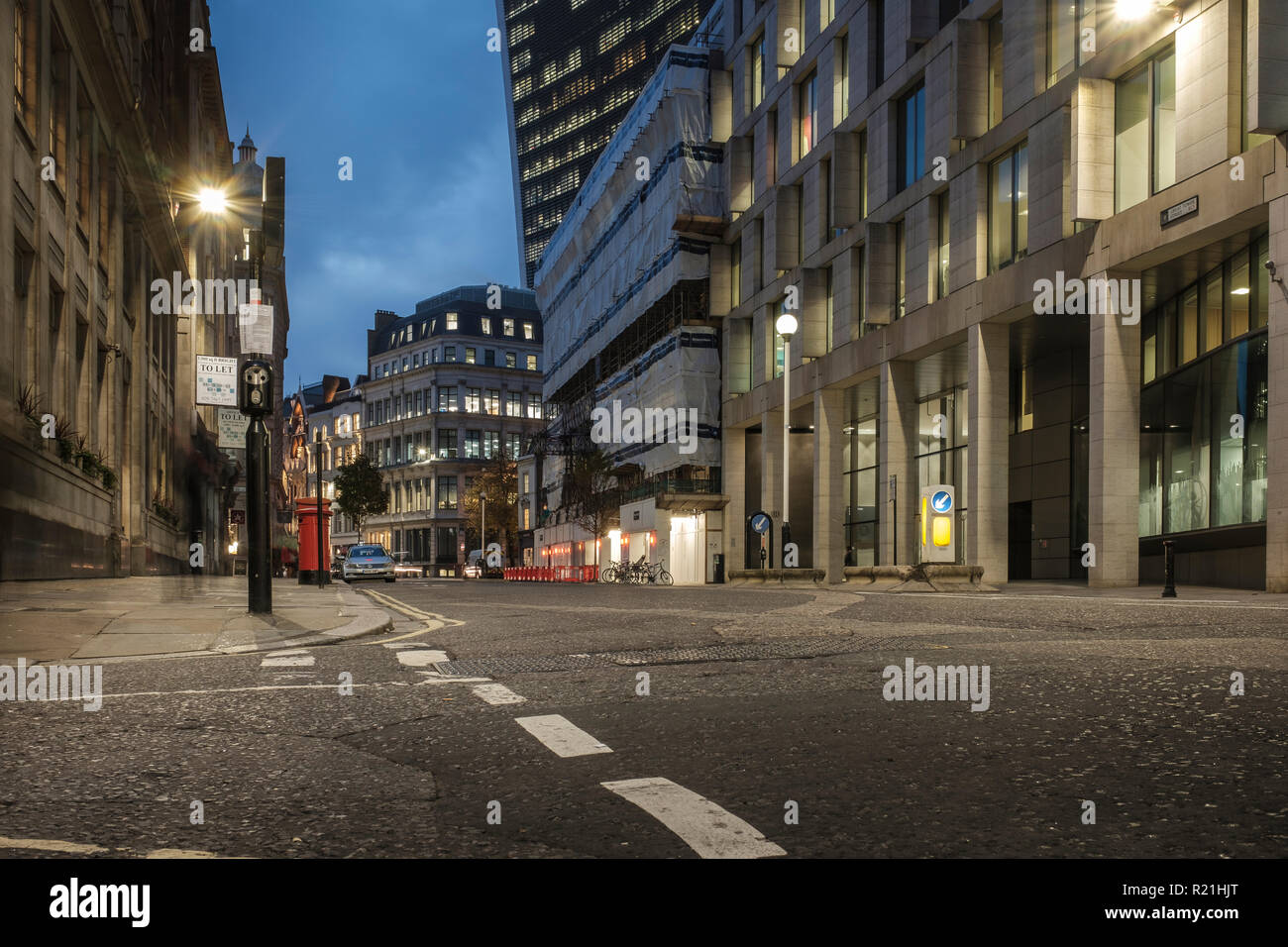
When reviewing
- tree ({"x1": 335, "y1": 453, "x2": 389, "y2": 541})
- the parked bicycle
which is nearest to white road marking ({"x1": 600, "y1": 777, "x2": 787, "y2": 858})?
the parked bicycle

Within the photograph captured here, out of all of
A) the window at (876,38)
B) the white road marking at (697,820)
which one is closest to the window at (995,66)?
the window at (876,38)

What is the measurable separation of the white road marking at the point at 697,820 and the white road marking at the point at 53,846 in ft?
5.05

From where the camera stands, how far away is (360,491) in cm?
11019

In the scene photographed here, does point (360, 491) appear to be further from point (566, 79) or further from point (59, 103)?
point (59, 103)

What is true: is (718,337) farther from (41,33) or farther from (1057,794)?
(1057,794)

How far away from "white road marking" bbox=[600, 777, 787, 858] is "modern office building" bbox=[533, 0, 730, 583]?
4726 cm

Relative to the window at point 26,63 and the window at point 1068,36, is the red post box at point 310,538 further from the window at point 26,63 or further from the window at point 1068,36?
the window at point 1068,36

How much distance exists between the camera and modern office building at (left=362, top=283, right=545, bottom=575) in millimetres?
126250

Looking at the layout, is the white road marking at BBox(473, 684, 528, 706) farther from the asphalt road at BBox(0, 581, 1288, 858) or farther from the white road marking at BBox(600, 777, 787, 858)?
the white road marking at BBox(600, 777, 787, 858)

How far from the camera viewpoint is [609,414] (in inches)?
2525

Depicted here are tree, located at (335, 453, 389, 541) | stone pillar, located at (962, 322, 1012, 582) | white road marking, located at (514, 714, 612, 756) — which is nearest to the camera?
white road marking, located at (514, 714, 612, 756)

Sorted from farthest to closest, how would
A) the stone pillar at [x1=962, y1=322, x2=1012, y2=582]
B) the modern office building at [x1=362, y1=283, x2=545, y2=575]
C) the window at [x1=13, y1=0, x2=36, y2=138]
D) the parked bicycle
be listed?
1. the modern office building at [x1=362, y1=283, x2=545, y2=575]
2. the parked bicycle
3. the stone pillar at [x1=962, y1=322, x2=1012, y2=582]
4. the window at [x1=13, y1=0, x2=36, y2=138]

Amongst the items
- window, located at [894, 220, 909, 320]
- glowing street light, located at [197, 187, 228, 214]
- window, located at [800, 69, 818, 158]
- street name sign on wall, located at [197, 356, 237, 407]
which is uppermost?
window, located at [800, 69, 818, 158]

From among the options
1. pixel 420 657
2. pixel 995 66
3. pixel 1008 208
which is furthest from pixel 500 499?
pixel 420 657
